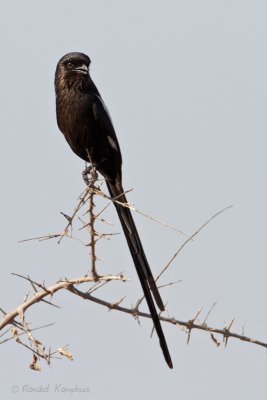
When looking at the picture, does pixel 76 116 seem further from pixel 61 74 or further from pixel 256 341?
pixel 256 341

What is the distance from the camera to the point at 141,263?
366cm

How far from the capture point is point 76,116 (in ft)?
13.5

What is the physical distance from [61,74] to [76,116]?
325 mm

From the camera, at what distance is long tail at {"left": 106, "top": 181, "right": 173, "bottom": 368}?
10.9ft

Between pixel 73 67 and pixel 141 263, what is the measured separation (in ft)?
4.05

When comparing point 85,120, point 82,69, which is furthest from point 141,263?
point 82,69

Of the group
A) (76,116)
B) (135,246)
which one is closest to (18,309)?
(135,246)

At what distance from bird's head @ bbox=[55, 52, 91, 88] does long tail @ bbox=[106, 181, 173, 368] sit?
0.60 m

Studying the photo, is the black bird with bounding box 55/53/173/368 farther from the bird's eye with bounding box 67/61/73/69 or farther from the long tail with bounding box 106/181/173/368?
the long tail with bounding box 106/181/173/368

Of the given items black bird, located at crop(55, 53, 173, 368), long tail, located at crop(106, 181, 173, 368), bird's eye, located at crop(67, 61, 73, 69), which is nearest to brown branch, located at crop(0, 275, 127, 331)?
long tail, located at crop(106, 181, 173, 368)

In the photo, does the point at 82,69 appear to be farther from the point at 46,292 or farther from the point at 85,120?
the point at 46,292

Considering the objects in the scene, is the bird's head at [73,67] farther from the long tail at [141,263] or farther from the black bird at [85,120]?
the long tail at [141,263]

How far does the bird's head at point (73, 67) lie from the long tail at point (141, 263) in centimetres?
60

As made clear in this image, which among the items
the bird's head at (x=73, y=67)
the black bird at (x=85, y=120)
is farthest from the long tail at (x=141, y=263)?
the bird's head at (x=73, y=67)
